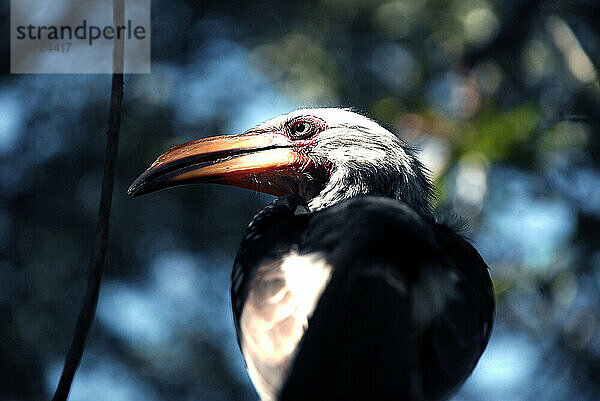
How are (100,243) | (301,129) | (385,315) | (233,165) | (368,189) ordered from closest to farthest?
(100,243)
(385,315)
(233,165)
(368,189)
(301,129)

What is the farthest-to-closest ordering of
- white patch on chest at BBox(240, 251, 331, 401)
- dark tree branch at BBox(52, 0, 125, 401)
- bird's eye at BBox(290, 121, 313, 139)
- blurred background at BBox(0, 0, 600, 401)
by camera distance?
blurred background at BBox(0, 0, 600, 401), bird's eye at BBox(290, 121, 313, 139), white patch on chest at BBox(240, 251, 331, 401), dark tree branch at BBox(52, 0, 125, 401)

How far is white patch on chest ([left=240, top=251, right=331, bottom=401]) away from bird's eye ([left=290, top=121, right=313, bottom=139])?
86cm

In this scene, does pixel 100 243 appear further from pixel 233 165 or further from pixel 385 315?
pixel 233 165

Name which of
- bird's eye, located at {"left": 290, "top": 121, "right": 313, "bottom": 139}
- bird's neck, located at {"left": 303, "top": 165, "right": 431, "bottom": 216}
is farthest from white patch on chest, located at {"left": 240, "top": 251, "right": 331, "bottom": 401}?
bird's eye, located at {"left": 290, "top": 121, "right": 313, "bottom": 139}

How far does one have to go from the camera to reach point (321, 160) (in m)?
3.12

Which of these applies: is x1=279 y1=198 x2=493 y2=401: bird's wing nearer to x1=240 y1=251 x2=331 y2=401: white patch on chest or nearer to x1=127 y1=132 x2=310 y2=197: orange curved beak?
x1=240 y1=251 x2=331 y2=401: white patch on chest

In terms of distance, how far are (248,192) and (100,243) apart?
20.8 ft

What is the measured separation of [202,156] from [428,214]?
0.95 metres

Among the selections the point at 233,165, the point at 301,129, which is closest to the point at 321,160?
the point at 301,129

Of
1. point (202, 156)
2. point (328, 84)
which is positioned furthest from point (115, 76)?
point (328, 84)

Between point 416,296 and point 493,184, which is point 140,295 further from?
point 416,296

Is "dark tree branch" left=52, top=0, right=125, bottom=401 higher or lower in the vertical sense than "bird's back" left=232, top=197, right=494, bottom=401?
higher

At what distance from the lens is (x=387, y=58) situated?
8.85 metres

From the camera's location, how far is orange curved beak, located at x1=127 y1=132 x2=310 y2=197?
2.71 metres
